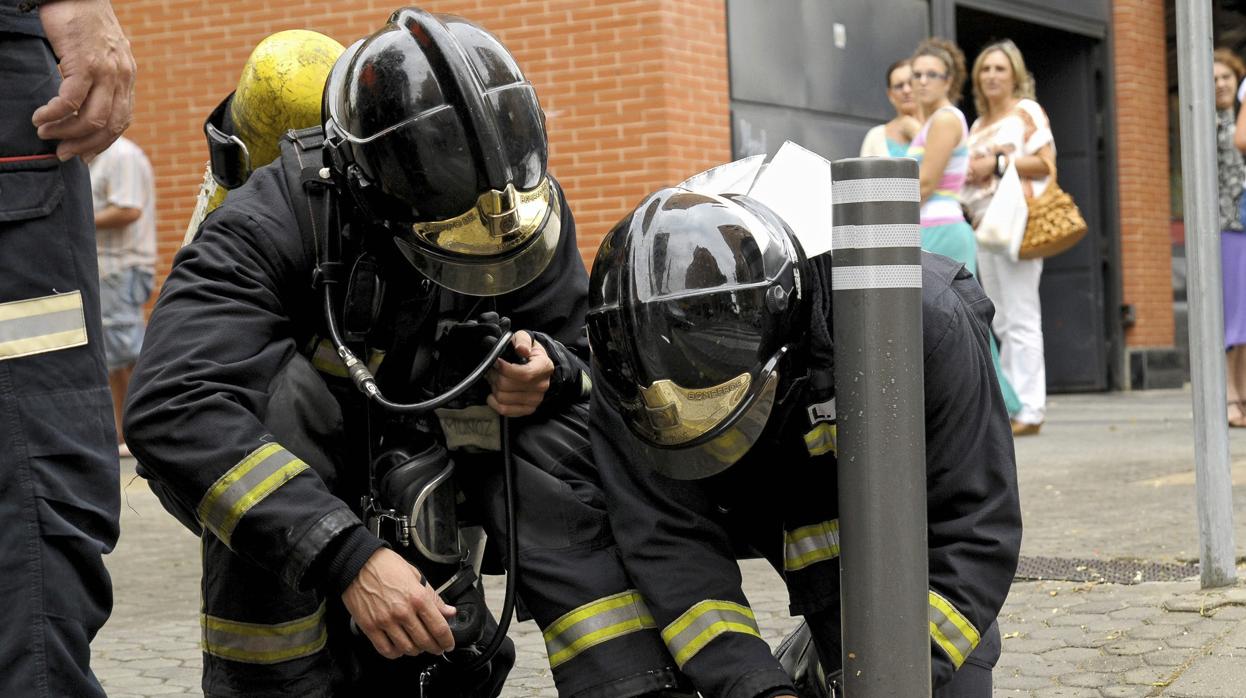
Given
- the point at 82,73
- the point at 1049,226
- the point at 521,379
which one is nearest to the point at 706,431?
the point at 521,379

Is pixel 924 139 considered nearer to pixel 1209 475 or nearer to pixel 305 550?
pixel 1209 475

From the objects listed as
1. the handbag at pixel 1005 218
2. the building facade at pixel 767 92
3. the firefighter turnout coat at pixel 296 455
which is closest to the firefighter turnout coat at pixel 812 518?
the firefighter turnout coat at pixel 296 455

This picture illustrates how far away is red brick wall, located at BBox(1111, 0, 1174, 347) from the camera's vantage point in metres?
12.4

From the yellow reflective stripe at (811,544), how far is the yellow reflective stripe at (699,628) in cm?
20

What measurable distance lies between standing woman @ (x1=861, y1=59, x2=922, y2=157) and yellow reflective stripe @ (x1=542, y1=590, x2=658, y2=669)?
17.5ft

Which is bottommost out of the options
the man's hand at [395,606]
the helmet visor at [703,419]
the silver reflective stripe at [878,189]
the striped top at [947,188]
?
the man's hand at [395,606]

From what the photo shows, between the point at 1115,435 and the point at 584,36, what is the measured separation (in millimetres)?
3474

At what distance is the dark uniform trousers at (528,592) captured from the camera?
2600mm

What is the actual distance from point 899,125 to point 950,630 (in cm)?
564

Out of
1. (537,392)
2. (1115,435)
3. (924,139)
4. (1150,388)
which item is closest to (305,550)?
(537,392)

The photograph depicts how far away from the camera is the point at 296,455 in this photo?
267cm

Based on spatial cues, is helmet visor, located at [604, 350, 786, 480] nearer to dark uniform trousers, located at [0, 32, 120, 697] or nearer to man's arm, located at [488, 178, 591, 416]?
man's arm, located at [488, 178, 591, 416]

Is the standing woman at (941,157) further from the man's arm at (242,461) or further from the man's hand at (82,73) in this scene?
the man's hand at (82,73)

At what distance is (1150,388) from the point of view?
494 inches
